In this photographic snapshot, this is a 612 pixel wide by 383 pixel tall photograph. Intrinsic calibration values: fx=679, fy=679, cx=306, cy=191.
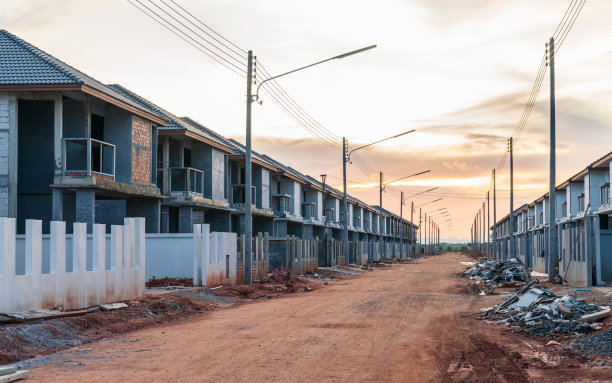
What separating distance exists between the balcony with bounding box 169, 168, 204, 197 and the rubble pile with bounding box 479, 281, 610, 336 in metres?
19.2

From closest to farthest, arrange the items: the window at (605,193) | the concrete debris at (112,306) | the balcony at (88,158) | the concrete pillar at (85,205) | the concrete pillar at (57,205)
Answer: the concrete debris at (112,306), the concrete pillar at (57,205), the balcony at (88,158), the concrete pillar at (85,205), the window at (605,193)

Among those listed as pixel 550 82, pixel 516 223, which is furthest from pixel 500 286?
pixel 516 223

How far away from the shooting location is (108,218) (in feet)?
99.0

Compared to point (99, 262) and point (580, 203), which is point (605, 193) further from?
point (99, 262)

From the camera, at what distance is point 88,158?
24.0 metres

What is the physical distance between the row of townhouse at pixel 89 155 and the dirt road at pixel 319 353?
9.88 m

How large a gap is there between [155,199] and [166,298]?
38.6 feet

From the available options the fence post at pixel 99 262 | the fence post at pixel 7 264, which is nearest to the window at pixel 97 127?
the fence post at pixel 99 262

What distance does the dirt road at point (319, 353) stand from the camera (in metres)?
9.18

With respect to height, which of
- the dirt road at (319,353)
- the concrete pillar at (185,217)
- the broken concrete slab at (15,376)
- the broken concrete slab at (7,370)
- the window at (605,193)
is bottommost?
the dirt road at (319,353)

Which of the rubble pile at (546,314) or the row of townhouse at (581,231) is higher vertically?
the row of townhouse at (581,231)

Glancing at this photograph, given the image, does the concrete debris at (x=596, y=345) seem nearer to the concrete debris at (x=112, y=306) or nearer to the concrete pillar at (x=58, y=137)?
the concrete debris at (x=112, y=306)

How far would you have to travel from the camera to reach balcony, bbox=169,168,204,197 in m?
33.6

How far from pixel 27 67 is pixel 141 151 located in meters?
6.14
